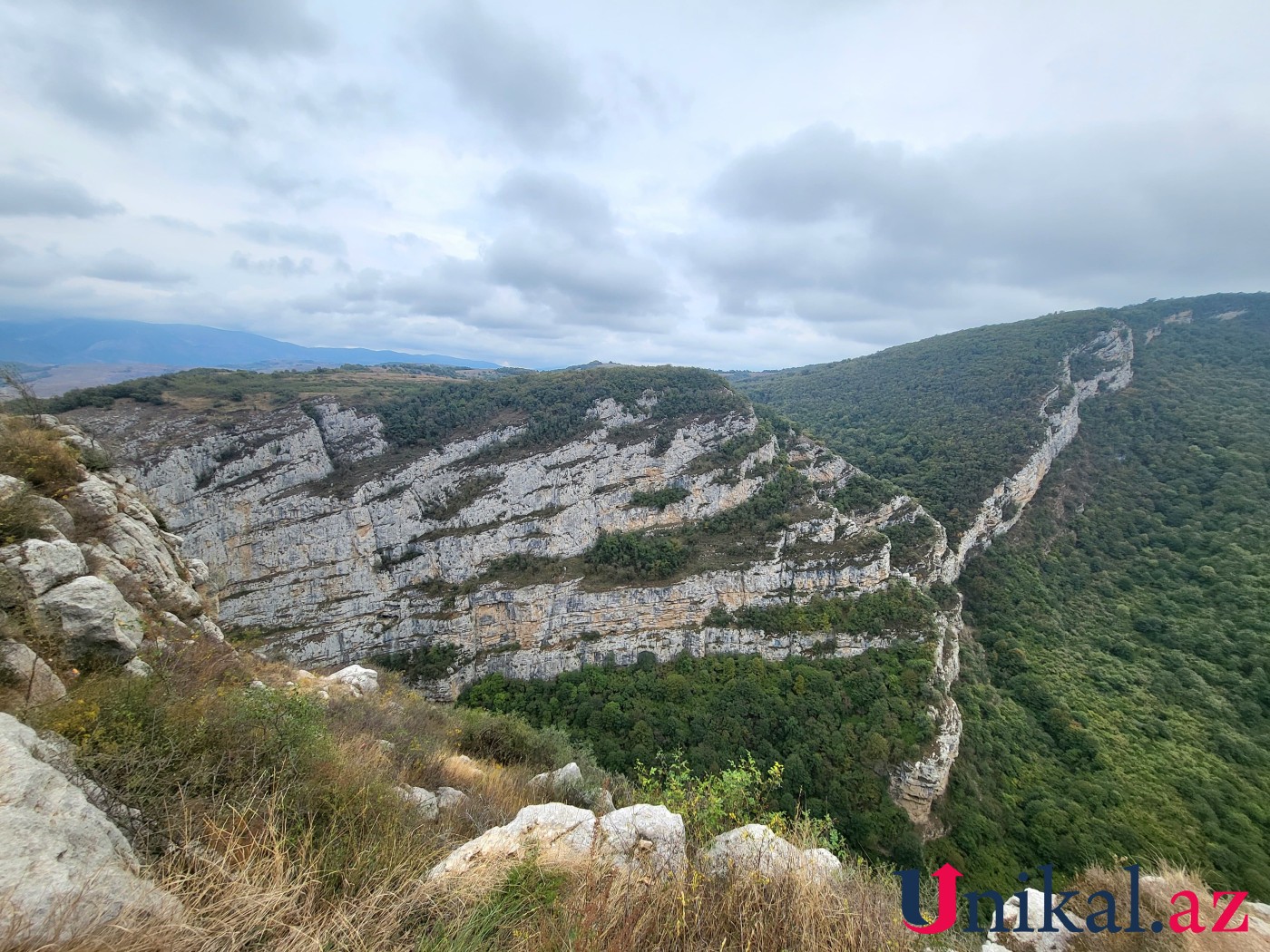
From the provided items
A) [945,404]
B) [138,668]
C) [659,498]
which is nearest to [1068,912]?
[138,668]

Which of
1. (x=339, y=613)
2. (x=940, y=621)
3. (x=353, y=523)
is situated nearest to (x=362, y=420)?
(x=353, y=523)

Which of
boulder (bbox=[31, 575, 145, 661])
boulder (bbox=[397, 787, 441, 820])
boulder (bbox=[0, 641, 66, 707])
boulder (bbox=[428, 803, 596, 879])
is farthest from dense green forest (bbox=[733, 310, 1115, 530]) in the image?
boulder (bbox=[0, 641, 66, 707])

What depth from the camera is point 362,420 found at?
37750 mm

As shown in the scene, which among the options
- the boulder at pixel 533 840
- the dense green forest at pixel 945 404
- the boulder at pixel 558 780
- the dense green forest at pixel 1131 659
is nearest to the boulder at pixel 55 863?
the boulder at pixel 533 840

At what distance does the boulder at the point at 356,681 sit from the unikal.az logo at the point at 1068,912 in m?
10.1

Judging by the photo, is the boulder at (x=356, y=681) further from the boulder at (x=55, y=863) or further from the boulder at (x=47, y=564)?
the boulder at (x=55, y=863)

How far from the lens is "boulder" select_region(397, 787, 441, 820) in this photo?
480cm

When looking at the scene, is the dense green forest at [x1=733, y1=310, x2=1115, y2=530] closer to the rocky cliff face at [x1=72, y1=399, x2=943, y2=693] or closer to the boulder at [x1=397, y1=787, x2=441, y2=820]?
the rocky cliff face at [x1=72, y1=399, x2=943, y2=693]

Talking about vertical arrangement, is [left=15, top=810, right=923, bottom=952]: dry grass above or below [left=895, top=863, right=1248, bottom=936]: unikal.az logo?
above

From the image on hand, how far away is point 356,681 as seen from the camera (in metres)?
10.8

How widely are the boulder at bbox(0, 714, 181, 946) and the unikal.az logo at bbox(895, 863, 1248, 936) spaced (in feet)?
18.1

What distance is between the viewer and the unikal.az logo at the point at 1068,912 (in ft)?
13.4

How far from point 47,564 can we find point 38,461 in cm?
356

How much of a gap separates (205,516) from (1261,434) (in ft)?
292
